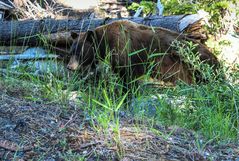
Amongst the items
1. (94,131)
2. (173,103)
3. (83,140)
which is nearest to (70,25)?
(173,103)

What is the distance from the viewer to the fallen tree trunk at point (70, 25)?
6102 millimetres

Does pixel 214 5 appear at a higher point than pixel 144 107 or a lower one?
higher

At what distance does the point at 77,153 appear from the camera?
1.91 metres

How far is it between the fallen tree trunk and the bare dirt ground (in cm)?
366

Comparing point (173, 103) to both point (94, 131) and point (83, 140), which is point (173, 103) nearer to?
point (94, 131)

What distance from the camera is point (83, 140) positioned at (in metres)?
2.04

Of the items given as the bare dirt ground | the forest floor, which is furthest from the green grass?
the bare dirt ground

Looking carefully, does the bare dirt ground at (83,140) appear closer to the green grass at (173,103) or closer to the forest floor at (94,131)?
the forest floor at (94,131)

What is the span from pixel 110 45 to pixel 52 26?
6.19ft

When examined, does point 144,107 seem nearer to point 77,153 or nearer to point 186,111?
point 186,111

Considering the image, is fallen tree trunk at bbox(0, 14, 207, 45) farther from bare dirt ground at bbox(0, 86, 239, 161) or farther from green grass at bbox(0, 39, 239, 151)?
bare dirt ground at bbox(0, 86, 239, 161)

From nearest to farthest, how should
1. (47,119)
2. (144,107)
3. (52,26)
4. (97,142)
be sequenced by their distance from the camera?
(97,142), (47,119), (144,107), (52,26)

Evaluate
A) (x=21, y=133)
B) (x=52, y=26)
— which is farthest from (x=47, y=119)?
(x=52, y=26)

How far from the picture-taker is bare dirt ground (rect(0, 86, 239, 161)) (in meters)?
1.92
